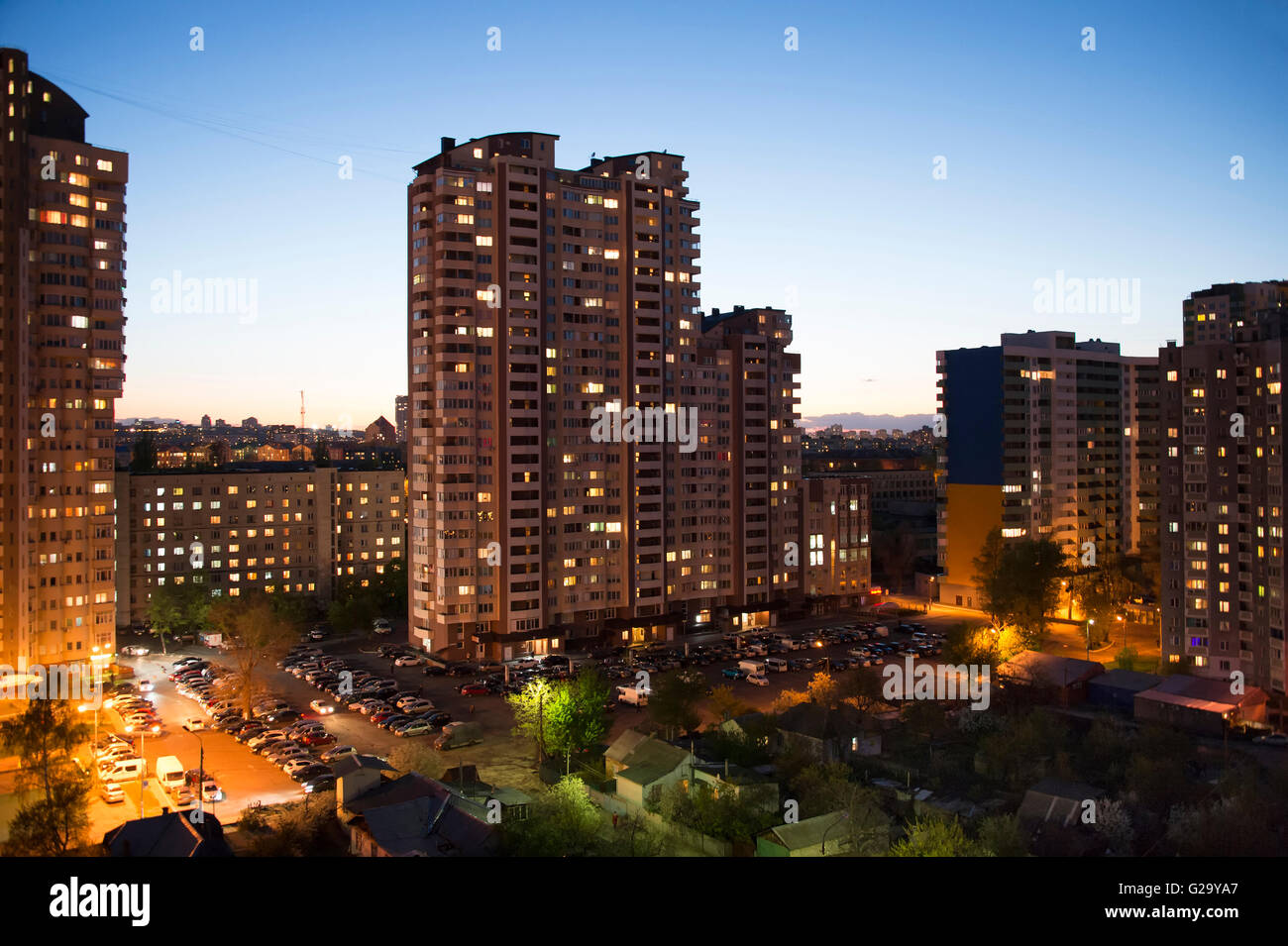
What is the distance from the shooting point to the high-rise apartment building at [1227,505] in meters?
17.4

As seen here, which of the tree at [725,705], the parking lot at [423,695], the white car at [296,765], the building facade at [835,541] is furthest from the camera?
the building facade at [835,541]

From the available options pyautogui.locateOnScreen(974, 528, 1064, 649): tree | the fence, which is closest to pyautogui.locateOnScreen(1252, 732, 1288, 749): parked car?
pyautogui.locateOnScreen(974, 528, 1064, 649): tree

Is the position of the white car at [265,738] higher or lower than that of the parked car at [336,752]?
higher

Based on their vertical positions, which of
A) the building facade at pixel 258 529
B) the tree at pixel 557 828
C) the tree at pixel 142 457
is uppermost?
the tree at pixel 142 457

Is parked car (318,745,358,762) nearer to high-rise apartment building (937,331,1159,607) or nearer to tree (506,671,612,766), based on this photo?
tree (506,671,612,766)

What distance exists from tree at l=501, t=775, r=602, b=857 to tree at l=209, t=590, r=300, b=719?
9.16m

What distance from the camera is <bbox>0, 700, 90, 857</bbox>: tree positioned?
8453 mm

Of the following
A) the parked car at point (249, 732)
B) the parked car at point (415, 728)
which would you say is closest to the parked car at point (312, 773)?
the parked car at point (415, 728)

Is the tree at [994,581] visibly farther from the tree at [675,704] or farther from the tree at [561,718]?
the tree at [561,718]

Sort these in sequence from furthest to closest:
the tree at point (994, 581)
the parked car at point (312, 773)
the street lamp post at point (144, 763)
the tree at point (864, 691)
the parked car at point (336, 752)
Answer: the tree at point (994, 581)
the tree at point (864, 691)
the parked car at point (336, 752)
the parked car at point (312, 773)
the street lamp post at point (144, 763)

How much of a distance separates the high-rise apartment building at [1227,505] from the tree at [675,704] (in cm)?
1091
